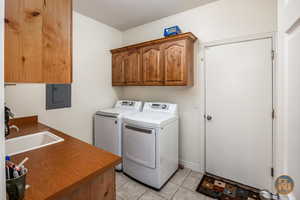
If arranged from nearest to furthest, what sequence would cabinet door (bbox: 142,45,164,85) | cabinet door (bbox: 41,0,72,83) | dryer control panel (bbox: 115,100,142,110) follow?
cabinet door (bbox: 41,0,72,83) < cabinet door (bbox: 142,45,164,85) < dryer control panel (bbox: 115,100,142,110)

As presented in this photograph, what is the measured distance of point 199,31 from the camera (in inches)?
90.7

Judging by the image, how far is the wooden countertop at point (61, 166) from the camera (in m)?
0.71

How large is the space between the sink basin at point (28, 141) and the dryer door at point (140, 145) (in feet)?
3.18

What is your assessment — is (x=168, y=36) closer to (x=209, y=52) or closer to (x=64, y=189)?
(x=209, y=52)

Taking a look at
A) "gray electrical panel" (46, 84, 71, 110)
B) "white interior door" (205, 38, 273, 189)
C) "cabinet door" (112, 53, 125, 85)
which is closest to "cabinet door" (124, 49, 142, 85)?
"cabinet door" (112, 53, 125, 85)

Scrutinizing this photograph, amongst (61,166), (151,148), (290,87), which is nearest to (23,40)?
(61,166)

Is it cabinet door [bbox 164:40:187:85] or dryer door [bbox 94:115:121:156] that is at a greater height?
cabinet door [bbox 164:40:187:85]

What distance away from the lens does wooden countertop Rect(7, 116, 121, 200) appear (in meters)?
0.71

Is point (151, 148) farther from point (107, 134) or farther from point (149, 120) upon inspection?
point (107, 134)

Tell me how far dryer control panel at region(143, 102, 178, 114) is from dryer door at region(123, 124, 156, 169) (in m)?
0.59

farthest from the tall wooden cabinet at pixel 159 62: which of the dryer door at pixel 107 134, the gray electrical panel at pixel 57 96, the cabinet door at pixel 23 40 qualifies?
the cabinet door at pixel 23 40

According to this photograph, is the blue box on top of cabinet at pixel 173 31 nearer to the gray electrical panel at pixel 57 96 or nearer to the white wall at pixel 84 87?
the white wall at pixel 84 87

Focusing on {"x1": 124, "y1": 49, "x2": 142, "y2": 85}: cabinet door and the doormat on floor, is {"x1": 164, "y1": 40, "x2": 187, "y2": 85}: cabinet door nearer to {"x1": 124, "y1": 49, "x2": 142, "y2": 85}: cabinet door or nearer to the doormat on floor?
{"x1": 124, "y1": 49, "x2": 142, "y2": 85}: cabinet door

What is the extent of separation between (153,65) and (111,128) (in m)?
1.28
